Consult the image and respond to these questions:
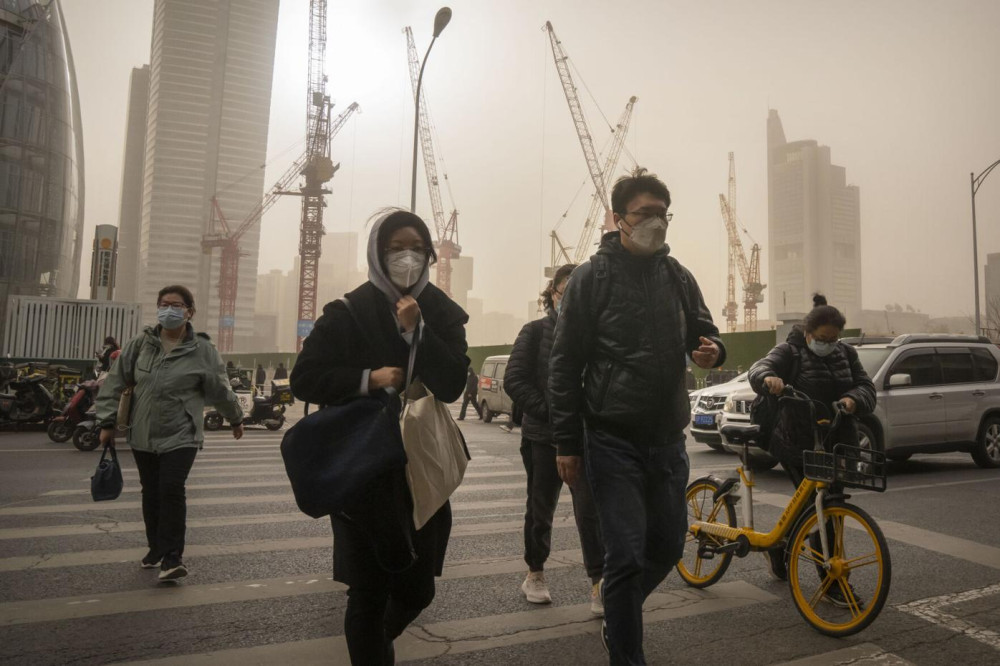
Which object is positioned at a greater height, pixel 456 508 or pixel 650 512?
pixel 650 512

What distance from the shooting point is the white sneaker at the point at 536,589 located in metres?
4.24

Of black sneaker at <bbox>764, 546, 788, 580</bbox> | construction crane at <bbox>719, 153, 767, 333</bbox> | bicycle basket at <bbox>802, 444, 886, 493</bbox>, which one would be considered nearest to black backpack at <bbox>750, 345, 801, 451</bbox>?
bicycle basket at <bbox>802, 444, 886, 493</bbox>

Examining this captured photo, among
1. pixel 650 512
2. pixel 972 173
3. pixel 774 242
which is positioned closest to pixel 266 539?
pixel 650 512

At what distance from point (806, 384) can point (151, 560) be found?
448 centimetres

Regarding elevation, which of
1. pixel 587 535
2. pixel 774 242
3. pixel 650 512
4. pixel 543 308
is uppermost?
pixel 774 242

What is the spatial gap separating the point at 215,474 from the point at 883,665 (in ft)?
27.0

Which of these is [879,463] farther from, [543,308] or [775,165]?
[775,165]

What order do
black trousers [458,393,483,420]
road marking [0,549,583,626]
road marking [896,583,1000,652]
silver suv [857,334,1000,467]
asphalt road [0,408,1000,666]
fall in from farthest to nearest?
black trousers [458,393,483,420]
silver suv [857,334,1000,467]
road marking [0,549,583,626]
road marking [896,583,1000,652]
asphalt road [0,408,1000,666]

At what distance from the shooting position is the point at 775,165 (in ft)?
626

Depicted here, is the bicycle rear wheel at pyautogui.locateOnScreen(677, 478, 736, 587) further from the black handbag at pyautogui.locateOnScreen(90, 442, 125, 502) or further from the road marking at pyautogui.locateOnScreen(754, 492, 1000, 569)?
the black handbag at pyautogui.locateOnScreen(90, 442, 125, 502)

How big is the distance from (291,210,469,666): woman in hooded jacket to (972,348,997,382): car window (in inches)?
431

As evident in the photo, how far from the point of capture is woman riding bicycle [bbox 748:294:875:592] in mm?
4473

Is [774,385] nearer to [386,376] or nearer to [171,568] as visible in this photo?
[386,376]

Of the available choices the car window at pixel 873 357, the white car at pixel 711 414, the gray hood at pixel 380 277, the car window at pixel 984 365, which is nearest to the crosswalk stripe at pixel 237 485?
the white car at pixel 711 414
